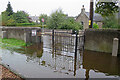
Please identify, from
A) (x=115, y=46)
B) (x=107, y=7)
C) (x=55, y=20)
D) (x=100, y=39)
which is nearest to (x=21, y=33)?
(x=100, y=39)

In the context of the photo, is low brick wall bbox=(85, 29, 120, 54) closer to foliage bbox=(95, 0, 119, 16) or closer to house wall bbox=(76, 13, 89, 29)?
foliage bbox=(95, 0, 119, 16)

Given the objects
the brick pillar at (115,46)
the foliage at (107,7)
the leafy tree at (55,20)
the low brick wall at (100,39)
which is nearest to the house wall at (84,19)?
the leafy tree at (55,20)

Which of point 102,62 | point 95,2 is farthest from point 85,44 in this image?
point 95,2

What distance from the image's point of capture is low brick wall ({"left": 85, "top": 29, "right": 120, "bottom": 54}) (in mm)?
6961

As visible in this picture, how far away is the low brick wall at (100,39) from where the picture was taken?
696cm

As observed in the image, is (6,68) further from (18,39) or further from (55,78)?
(18,39)

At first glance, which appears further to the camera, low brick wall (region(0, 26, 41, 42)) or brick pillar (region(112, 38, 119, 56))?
low brick wall (region(0, 26, 41, 42))

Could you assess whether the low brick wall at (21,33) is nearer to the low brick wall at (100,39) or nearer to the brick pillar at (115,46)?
the low brick wall at (100,39)

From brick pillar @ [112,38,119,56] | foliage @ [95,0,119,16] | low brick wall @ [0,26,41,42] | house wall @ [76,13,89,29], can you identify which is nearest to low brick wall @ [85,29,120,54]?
brick pillar @ [112,38,119,56]

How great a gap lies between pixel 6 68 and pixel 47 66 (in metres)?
1.67

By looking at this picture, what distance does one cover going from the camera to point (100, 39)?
7.36 metres

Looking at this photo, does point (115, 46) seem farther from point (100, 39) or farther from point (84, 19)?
point (84, 19)

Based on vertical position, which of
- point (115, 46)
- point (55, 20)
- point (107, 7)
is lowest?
point (115, 46)

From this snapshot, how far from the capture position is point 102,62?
5.57 metres
